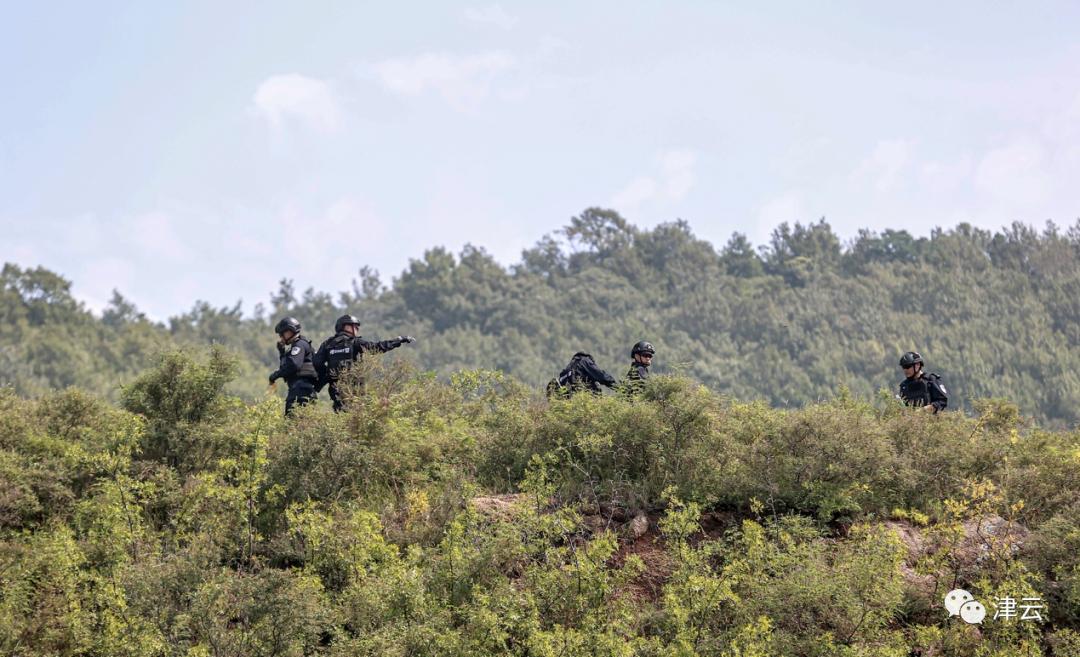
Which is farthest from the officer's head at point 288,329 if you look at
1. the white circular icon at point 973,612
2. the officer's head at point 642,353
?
the white circular icon at point 973,612

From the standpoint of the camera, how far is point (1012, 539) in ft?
34.8

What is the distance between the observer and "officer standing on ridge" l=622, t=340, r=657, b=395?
42.0 ft

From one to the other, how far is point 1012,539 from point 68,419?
887 centimetres

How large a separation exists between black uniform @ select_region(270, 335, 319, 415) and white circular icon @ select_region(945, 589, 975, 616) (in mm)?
7357

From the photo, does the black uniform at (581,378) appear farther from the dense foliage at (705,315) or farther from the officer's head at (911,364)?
the dense foliage at (705,315)

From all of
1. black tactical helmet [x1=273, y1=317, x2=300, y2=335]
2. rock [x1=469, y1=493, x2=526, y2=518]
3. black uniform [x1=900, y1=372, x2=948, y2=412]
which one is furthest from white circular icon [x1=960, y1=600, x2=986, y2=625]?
black tactical helmet [x1=273, y1=317, x2=300, y2=335]

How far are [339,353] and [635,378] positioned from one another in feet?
11.2

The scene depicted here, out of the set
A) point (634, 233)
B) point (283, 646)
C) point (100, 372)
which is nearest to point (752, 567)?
point (283, 646)

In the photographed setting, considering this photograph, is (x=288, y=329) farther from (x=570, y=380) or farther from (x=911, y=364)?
(x=911, y=364)

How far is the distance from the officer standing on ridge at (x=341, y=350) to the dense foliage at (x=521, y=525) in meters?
0.61

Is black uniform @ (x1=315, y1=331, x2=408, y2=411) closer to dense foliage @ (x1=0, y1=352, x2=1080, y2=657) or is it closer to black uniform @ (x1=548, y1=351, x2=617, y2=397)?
dense foliage @ (x1=0, y1=352, x2=1080, y2=657)

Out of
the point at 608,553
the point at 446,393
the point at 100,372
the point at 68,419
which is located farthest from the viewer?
the point at 100,372

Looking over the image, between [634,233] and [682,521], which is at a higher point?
[634,233]

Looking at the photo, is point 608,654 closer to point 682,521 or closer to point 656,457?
point 682,521
